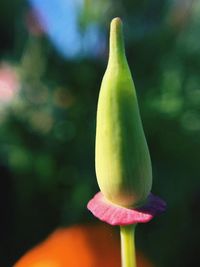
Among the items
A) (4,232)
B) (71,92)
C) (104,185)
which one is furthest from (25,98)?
(104,185)

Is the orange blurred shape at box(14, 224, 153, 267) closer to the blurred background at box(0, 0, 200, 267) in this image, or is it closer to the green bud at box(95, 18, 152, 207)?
the blurred background at box(0, 0, 200, 267)

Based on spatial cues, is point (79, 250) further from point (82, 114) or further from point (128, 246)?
point (128, 246)

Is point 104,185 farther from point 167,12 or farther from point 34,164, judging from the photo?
point 167,12

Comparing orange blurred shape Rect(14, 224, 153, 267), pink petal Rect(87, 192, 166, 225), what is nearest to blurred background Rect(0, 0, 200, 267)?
orange blurred shape Rect(14, 224, 153, 267)

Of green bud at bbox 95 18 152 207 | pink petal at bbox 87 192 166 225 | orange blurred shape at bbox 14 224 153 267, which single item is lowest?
orange blurred shape at bbox 14 224 153 267

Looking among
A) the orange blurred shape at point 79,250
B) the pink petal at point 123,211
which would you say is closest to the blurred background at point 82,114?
the orange blurred shape at point 79,250

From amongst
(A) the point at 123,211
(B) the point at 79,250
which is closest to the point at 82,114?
(B) the point at 79,250

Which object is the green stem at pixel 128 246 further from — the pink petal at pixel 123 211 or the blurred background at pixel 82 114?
the blurred background at pixel 82 114
